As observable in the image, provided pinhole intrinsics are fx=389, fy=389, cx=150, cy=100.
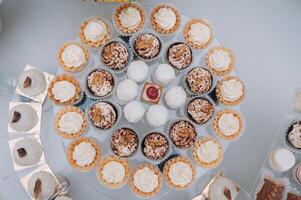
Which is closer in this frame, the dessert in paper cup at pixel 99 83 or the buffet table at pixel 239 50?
the dessert in paper cup at pixel 99 83

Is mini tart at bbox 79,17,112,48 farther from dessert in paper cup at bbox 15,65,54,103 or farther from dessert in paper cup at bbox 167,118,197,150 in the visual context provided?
dessert in paper cup at bbox 167,118,197,150

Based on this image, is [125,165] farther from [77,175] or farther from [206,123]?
[206,123]

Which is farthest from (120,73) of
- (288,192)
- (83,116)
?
(288,192)

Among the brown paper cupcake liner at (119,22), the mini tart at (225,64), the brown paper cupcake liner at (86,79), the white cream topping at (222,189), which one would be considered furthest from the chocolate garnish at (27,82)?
the white cream topping at (222,189)

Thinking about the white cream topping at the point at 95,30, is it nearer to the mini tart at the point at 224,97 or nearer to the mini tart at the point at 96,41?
the mini tart at the point at 96,41

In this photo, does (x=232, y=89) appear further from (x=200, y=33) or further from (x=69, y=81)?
(x=69, y=81)

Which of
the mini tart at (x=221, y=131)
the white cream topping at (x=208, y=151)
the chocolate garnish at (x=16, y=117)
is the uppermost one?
the mini tart at (x=221, y=131)
